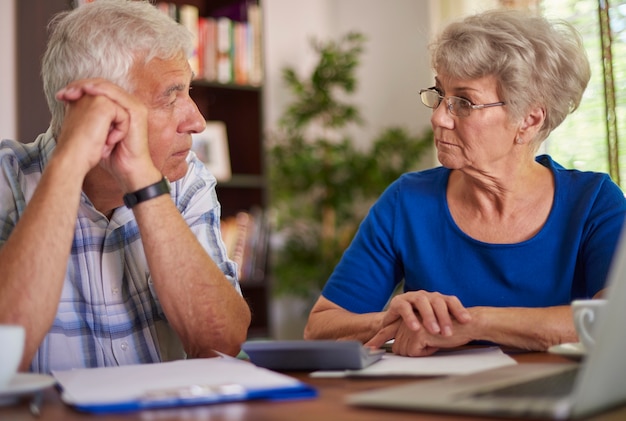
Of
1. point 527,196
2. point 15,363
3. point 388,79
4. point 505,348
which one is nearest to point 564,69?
point 527,196

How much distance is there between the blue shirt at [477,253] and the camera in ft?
5.23

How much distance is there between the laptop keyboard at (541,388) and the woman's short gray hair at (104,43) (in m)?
A: 1.01

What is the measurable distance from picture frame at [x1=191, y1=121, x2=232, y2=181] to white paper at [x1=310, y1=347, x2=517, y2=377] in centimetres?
277

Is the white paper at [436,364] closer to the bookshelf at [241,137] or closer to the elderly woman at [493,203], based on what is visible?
the elderly woman at [493,203]

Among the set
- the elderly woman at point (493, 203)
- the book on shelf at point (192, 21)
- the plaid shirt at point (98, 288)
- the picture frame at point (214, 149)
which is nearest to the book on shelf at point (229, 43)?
the book on shelf at point (192, 21)

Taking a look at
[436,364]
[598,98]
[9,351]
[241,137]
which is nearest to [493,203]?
[436,364]

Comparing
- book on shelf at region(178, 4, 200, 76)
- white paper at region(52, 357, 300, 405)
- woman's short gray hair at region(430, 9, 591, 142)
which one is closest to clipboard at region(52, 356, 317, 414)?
white paper at region(52, 357, 300, 405)

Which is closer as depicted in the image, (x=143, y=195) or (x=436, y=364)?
(x=436, y=364)

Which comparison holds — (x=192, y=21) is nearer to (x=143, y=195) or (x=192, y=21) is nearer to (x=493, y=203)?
(x=493, y=203)

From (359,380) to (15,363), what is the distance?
1.26 ft

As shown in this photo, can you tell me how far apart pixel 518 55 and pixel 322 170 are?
249 cm

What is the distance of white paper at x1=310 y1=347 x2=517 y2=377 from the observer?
98 centimetres

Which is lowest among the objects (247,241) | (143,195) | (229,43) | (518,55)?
(247,241)

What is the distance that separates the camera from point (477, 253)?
1.66 meters
